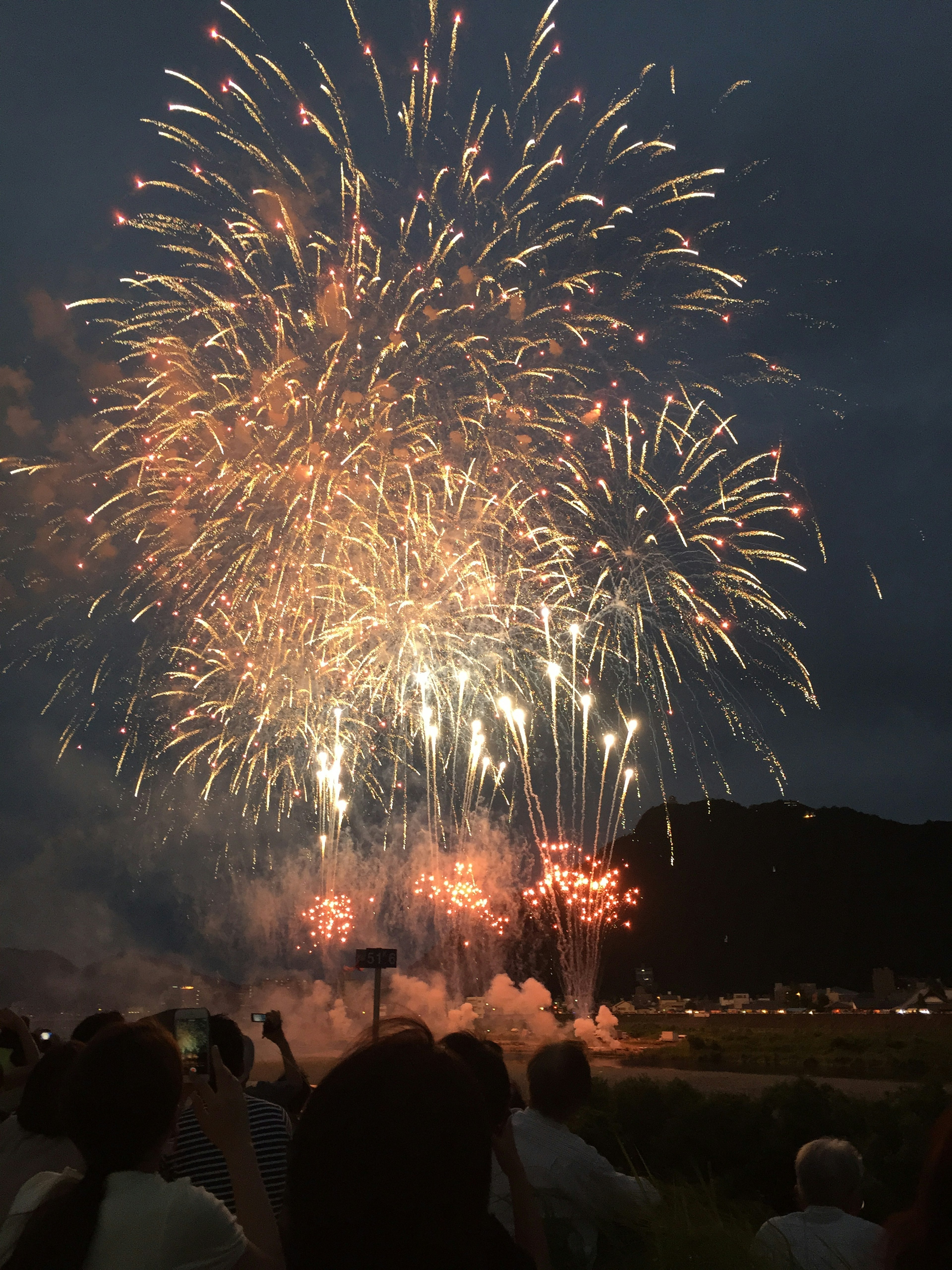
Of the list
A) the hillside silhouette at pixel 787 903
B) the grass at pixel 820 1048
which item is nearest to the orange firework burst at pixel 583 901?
the grass at pixel 820 1048

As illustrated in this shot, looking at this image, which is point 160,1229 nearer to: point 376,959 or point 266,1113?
point 266,1113

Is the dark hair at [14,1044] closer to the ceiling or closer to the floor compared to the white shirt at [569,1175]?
closer to the ceiling

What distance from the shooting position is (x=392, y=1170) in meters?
1.80

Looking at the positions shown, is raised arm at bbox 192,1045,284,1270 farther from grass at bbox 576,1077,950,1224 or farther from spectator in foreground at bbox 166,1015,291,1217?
grass at bbox 576,1077,950,1224

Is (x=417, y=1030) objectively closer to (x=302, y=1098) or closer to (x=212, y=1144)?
(x=212, y=1144)

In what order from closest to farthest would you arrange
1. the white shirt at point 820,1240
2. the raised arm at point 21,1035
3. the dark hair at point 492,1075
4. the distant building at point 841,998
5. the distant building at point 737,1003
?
1. the dark hair at point 492,1075
2. the white shirt at point 820,1240
3. the raised arm at point 21,1035
4. the distant building at point 841,998
5. the distant building at point 737,1003

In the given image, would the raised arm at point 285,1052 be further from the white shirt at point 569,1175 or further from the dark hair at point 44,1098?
the white shirt at point 569,1175

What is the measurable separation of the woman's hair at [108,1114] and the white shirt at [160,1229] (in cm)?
4

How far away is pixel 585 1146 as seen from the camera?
464 cm

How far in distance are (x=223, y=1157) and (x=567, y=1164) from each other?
1707 mm

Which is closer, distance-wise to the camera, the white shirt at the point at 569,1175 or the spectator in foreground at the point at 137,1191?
the spectator in foreground at the point at 137,1191

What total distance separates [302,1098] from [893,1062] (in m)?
26.2

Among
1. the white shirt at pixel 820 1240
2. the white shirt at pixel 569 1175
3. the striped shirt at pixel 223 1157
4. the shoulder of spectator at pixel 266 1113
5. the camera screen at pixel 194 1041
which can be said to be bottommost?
the white shirt at pixel 820 1240

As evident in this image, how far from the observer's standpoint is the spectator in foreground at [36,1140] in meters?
4.29
